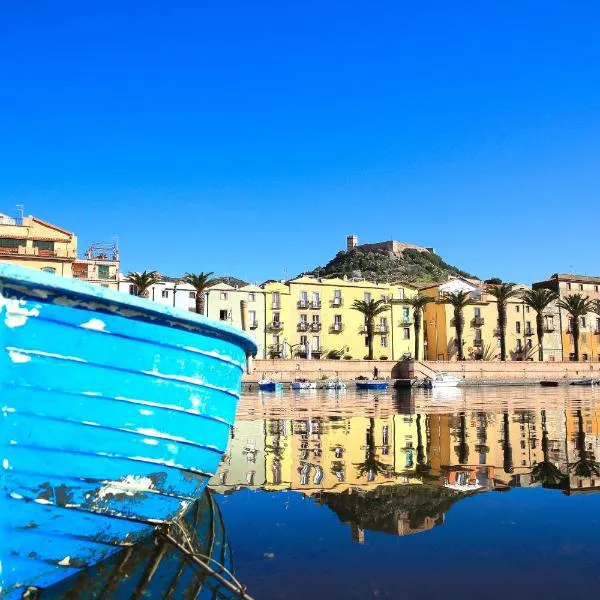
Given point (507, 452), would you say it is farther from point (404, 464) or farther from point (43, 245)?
point (43, 245)

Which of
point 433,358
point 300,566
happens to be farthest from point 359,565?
point 433,358

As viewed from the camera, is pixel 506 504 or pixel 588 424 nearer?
pixel 506 504

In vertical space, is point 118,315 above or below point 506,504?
above

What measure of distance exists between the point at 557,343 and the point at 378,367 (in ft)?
88.1

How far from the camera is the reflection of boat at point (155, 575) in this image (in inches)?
175

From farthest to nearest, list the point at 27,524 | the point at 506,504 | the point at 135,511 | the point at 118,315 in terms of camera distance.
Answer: the point at 506,504
the point at 135,511
the point at 118,315
the point at 27,524

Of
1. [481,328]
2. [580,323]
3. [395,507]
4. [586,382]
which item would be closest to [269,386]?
[586,382]

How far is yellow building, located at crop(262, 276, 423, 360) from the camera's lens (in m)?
63.1

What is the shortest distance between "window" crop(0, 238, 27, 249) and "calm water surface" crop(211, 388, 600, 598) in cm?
4200

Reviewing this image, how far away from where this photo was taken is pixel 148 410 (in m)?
4.67

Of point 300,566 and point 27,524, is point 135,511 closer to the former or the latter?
point 27,524

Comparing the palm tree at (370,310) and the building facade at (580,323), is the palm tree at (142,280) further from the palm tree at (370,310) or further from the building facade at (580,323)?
the building facade at (580,323)

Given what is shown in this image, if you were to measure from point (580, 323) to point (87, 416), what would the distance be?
77895mm

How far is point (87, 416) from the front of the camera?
14.3 ft
